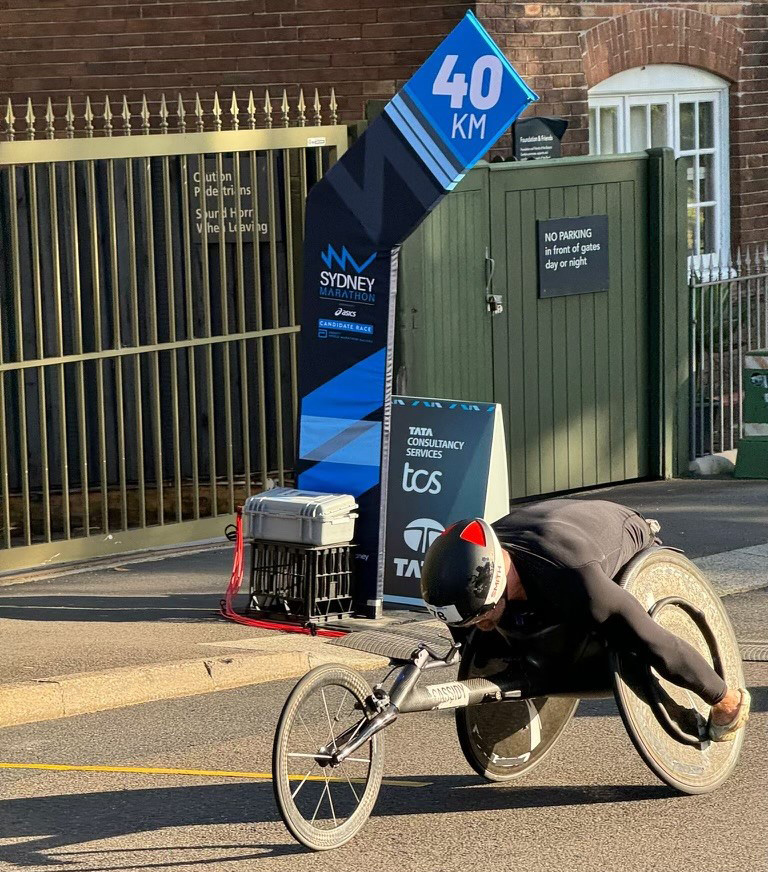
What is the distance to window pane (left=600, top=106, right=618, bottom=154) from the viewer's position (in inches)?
606

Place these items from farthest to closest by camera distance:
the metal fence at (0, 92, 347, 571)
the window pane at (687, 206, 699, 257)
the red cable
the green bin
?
the window pane at (687, 206, 699, 257) < the green bin < the metal fence at (0, 92, 347, 571) < the red cable

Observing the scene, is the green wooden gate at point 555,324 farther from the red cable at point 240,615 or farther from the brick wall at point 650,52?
the red cable at point 240,615

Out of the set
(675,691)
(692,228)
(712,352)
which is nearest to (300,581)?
(675,691)

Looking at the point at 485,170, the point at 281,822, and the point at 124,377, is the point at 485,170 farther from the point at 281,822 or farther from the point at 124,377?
the point at 281,822

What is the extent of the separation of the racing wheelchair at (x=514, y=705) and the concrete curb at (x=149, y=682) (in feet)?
6.10

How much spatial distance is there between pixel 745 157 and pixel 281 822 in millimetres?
12268

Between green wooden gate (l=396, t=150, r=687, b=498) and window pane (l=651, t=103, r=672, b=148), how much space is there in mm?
3586

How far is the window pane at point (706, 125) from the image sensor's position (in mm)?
16312

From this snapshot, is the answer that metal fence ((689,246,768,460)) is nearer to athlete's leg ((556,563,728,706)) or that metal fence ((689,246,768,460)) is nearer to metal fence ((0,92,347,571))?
metal fence ((0,92,347,571))

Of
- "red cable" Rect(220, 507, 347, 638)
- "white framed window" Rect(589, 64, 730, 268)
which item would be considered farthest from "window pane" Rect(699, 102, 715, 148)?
"red cable" Rect(220, 507, 347, 638)

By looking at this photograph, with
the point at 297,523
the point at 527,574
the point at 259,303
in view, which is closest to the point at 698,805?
the point at 527,574

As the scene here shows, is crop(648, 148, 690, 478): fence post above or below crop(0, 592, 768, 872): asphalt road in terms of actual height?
above

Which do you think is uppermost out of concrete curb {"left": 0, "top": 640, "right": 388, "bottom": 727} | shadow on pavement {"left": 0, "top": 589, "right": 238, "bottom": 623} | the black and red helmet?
the black and red helmet

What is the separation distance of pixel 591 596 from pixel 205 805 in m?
1.56
